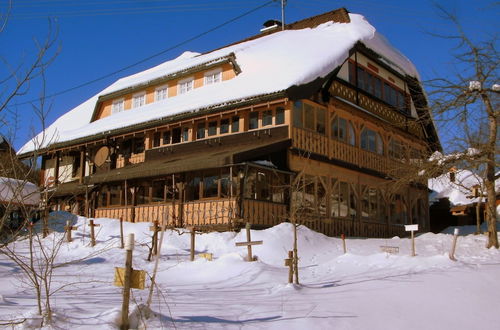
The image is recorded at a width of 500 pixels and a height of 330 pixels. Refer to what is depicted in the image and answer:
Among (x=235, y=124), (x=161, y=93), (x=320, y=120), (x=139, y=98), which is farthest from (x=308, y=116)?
(x=139, y=98)

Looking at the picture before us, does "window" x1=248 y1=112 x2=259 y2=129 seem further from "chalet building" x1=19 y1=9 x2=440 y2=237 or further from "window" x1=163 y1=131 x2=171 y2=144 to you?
"window" x1=163 y1=131 x2=171 y2=144

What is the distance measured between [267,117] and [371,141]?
6936 mm

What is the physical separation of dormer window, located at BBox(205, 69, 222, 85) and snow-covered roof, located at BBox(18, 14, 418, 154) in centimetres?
56

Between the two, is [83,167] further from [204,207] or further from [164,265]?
[164,265]

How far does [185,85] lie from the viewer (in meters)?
26.3

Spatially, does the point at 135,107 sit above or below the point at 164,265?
above

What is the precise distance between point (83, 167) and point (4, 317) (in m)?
21.3

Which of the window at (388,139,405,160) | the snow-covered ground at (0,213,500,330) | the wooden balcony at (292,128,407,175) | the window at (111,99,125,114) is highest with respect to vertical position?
the window at (111,99,125,114)

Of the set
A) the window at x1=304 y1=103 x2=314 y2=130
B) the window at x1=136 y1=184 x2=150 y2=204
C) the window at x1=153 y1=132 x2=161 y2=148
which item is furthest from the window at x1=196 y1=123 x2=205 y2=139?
the window at x1=304 y1=103 x2=314 y2=130

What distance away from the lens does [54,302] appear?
7.95m

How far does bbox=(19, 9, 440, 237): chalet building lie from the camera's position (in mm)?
18906

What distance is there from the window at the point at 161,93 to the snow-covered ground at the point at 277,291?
12.2 metres

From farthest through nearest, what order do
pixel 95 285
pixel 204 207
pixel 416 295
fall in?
pixel 204 207, pixel 95 285, pixel 416 295

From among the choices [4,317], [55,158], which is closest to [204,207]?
[4,317]
